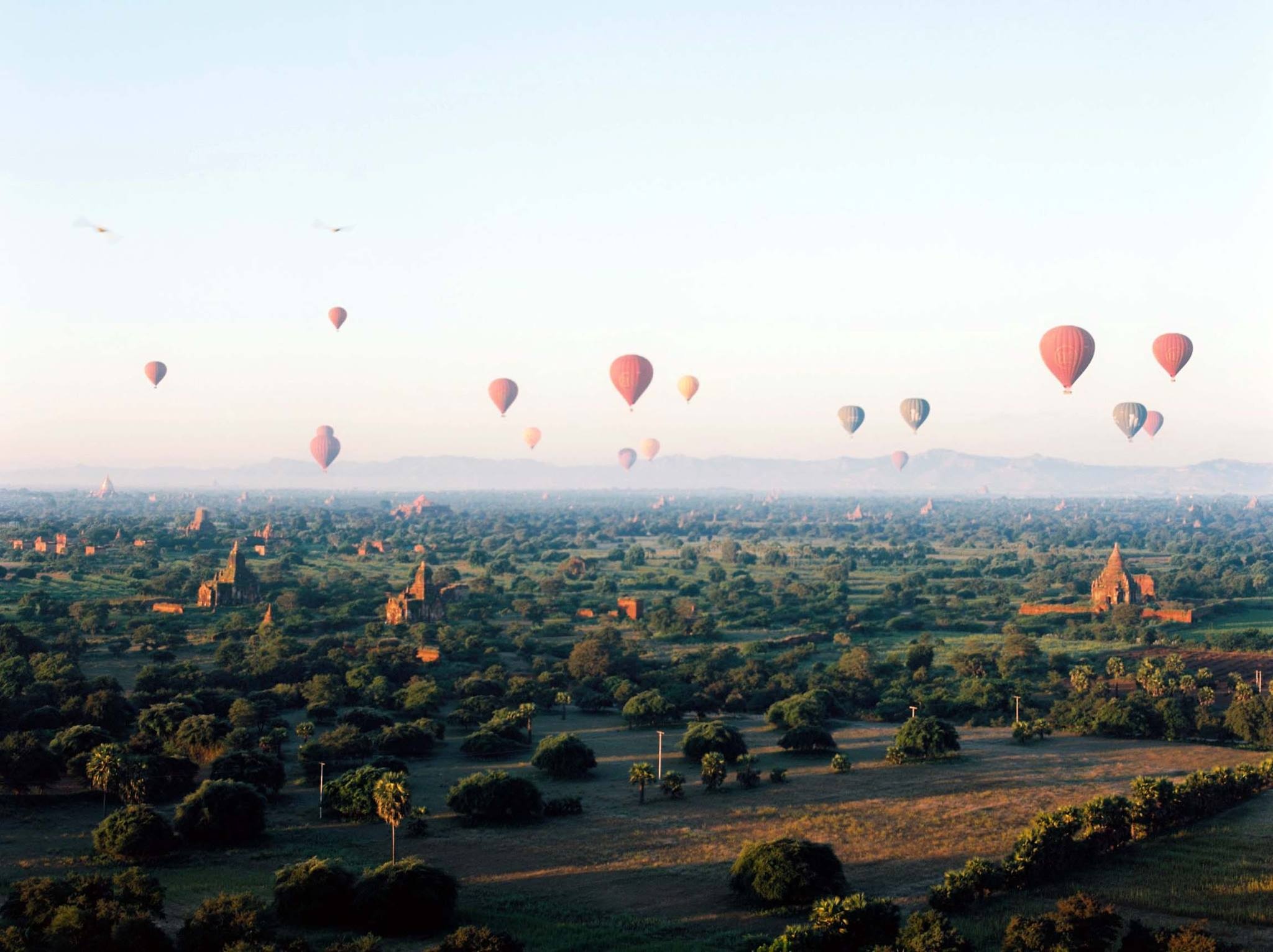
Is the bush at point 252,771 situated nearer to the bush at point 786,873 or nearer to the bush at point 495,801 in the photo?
the bush at point 495,801

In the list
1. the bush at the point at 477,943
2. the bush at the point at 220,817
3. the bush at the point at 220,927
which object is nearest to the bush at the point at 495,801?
the bush at the point at 220,817

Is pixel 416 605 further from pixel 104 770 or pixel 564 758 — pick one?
pixel 104 770

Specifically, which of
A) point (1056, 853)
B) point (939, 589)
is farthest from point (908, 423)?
point (1056, 853)

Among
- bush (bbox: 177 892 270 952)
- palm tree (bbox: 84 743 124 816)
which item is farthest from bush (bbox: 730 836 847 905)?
palm tree (bbox: 84 743 124 816)

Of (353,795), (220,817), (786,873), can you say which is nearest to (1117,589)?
(353,795)

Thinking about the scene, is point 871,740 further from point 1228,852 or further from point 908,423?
point 908,423

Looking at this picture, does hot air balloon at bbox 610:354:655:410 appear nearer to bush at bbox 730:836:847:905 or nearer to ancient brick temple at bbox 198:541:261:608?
ancient brick temple at bbox 198:541:261:608
